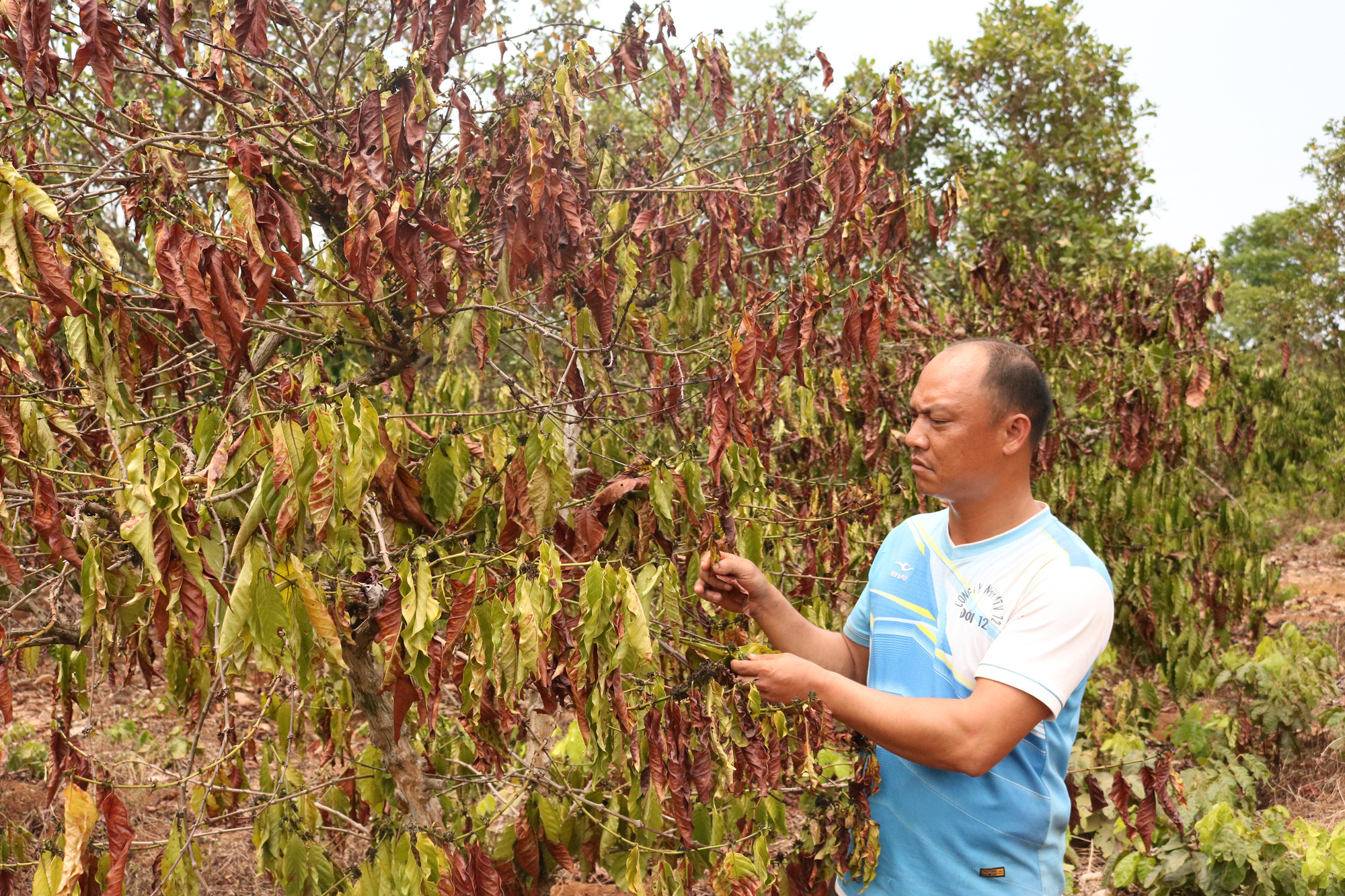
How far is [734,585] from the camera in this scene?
7.36 feet

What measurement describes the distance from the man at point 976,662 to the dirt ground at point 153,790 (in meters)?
2.06

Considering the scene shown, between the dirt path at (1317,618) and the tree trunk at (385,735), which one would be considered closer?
the tree trunk at (385,735)

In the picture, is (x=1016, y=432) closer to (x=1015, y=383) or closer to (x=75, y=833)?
(x=1015, y=383)

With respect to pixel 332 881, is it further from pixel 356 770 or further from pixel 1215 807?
pixel 1215 807

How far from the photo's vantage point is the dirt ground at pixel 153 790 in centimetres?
426

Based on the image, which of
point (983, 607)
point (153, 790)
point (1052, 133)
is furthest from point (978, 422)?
point (1052, 133)

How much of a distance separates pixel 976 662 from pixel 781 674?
385 millimetres

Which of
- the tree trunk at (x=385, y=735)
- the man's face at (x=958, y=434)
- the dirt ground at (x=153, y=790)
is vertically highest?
the man's face at (x=958, y=434)

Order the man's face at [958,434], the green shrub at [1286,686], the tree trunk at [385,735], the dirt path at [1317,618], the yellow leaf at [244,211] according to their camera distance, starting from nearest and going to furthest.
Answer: the yellow leaf at [244,211], the man's face at [958,434], the tree trunk at [385,735], the dirt path at [1317,618], the green shrub at [1286,686]

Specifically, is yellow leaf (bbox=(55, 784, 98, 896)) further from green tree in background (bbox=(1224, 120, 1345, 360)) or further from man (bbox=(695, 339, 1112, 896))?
green tree in background (bbox=(1224, 120, 1345, 360))

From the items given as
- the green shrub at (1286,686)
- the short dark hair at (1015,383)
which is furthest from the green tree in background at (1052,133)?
the short dark hair at (1015,383)

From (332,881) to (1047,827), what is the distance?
1891 mm

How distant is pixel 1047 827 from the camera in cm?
194

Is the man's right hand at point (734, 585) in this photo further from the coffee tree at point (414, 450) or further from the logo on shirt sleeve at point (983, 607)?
the logo on shirt sleeve at point (983, 607)
